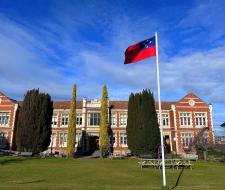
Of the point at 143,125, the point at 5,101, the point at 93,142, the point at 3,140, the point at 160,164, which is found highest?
the point at 5,101

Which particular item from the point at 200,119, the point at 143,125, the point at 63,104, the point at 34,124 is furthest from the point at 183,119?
the point at 34,124

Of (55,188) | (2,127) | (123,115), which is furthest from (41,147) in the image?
(55,188)

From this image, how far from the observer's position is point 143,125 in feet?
116

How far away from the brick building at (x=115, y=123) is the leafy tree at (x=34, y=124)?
7368mm

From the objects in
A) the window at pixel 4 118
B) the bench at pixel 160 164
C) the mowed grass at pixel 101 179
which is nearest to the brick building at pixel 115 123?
the window at pixel 4 118

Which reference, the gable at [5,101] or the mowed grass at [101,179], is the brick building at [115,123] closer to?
the gable at [5,101]

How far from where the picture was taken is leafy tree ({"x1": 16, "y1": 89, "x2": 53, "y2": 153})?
1358 inches

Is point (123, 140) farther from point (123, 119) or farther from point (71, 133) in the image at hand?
point (71, 133)

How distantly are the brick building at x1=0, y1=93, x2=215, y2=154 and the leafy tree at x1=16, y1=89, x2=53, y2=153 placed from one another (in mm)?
7368

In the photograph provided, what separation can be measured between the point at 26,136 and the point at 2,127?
10.3 m

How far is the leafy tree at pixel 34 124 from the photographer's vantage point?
3450 cm

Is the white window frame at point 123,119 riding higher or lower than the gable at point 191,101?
lower

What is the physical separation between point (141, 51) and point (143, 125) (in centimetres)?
2288

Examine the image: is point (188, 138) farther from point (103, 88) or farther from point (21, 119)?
point (21, 119)
